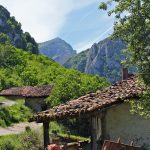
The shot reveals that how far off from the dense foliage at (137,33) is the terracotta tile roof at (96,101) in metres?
2.79

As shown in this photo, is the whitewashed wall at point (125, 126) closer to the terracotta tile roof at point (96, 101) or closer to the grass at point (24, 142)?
the terracotta tile roof at point (96, 101)

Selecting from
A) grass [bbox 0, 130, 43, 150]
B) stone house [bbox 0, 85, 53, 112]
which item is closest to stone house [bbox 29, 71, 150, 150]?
grass [bbox 0, 130, 43, 150]

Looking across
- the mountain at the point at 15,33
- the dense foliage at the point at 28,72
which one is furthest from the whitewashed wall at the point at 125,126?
the mountain at the point at 15,33

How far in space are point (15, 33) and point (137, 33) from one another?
144m

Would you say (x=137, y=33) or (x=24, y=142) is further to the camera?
(x=24, y=142)

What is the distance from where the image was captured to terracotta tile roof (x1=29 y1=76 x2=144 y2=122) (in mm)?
15398

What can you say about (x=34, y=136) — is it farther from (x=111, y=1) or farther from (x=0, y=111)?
(x=111, y=1)

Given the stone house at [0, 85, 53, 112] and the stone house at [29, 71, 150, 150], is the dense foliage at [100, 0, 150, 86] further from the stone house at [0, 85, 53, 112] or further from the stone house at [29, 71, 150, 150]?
the stone house at [0, 85, 53, 112]

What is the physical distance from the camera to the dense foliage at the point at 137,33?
1188 cm

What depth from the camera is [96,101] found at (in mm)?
16250

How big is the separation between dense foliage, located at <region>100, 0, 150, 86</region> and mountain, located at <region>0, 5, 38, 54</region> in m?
128

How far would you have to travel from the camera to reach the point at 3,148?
27984mm

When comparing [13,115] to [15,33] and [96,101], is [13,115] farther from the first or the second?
[15,33]

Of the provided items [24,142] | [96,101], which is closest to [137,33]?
[96,101]
